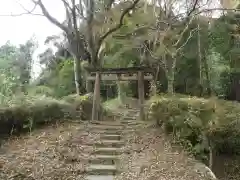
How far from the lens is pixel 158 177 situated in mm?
6367

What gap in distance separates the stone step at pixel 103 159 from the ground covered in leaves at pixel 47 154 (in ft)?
0.60

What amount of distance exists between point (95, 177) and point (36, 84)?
480 inches

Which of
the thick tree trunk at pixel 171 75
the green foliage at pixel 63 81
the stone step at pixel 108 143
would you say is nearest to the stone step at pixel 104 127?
the stone step at pixel 108 143

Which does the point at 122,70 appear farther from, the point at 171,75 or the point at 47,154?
the point at 47,154

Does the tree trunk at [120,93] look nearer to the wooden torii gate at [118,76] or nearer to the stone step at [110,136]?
the wooden torii gate at [118,76]

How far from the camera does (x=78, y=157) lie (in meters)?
7.57

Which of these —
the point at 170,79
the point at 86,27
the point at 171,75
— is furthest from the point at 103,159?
the point at 171,75

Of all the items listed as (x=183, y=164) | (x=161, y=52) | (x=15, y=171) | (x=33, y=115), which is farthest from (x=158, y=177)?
(x=161, y=52)

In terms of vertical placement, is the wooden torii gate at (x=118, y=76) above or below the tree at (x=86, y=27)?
below

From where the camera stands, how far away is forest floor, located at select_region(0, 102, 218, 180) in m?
6.47

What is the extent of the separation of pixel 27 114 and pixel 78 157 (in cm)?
321

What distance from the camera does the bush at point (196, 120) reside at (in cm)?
860

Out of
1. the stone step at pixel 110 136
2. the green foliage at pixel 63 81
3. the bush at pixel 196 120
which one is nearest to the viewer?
the bush at pixel 196 120

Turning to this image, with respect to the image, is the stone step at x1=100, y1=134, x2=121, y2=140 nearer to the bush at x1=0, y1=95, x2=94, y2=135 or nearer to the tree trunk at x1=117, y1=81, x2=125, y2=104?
the bush at x1=0, y1=95, x2=94, y2=135
